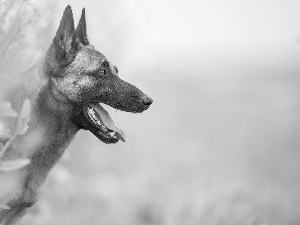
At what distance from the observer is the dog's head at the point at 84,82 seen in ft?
13.3

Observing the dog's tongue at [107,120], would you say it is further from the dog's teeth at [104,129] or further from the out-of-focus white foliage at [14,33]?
the out-of-focus white foliage at [14,33]

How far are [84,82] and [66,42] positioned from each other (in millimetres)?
295

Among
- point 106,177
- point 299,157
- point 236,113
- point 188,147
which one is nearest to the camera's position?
point 106,177

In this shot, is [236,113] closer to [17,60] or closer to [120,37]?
[120,37]

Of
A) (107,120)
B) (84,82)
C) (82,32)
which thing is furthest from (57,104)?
(82,32)

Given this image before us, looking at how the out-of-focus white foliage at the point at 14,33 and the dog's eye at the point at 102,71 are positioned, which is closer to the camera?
→ the out-of-focus white foliage at the point at 14,33

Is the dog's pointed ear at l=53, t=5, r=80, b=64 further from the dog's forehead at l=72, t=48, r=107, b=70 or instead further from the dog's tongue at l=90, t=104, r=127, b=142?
the dog's tongue at l=90, t=104, r=127, b=142

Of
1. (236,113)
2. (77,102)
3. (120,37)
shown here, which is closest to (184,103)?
(236,113)

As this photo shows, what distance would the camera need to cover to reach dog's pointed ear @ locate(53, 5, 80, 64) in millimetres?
Answer: 3946

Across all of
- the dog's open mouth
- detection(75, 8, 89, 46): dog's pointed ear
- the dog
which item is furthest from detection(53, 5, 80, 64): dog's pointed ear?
the dog's open mouth

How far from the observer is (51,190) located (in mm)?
6234

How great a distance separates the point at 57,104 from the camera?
4.08 metres

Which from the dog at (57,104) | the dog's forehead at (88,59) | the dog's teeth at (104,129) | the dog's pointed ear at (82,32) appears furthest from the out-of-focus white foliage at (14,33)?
the dog's teeth at (104,129)

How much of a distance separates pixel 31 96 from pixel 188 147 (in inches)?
151
